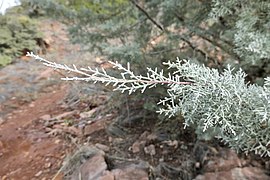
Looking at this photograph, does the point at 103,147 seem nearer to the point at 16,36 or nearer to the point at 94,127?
the point at 94,127

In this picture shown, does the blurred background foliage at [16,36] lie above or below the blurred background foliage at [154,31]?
above

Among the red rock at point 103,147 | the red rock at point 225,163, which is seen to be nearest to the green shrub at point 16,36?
the red rock at point 103,147

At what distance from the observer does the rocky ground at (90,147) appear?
228 cm

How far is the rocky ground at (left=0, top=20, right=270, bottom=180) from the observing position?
228 centimetres

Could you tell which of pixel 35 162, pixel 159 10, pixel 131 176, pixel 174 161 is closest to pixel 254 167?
pixel 174 161

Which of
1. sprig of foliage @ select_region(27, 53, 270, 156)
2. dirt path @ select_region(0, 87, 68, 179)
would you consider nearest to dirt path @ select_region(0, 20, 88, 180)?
dirt path @ select_region(0, 87, 68, 179)

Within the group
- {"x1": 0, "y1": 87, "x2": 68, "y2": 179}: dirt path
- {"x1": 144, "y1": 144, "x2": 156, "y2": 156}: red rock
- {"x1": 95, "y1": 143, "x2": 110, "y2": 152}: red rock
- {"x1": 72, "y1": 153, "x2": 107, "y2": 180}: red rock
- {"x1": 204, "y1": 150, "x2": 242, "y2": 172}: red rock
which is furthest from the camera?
{"x1": 0, "y1": 87, "x2": 68, "y2": 179}: dirt path

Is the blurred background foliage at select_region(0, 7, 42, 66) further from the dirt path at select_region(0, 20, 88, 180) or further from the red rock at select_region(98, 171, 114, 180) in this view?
the red rock at select_region(98, 171, 114, 180)

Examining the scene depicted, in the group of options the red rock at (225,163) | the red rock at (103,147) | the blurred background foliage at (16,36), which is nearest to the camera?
the red rock at (225,163)

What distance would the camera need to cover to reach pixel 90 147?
107 inches

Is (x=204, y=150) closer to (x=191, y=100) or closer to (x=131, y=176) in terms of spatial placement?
(x=131, y=176)

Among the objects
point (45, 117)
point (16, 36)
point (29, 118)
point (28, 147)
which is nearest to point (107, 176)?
point (28, 147)

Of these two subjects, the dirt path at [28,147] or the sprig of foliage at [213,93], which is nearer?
the sprig of foliage at [213,93]

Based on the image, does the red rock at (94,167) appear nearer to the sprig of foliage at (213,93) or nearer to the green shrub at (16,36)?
the sprig of foliage at (213,93)
